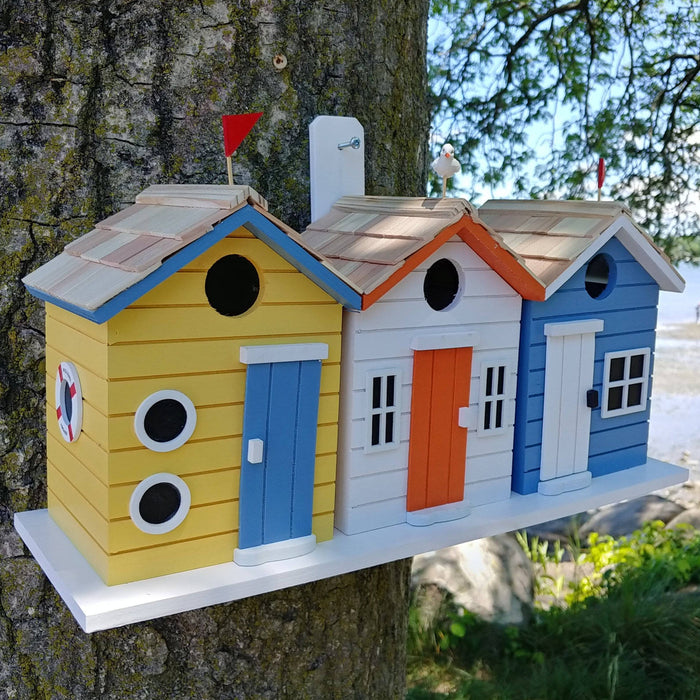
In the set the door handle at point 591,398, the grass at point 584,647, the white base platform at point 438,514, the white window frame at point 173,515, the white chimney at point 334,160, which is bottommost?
the grass at point 584,647

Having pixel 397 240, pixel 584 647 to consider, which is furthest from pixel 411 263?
pixel 584 647

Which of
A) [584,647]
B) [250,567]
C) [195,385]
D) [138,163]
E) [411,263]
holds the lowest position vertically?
[584,647]

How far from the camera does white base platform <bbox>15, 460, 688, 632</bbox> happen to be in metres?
1.08

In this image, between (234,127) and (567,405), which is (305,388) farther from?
(567,405)

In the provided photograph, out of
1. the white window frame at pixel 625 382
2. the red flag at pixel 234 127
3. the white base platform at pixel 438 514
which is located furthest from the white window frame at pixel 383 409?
the white window frame at pixel 625 382

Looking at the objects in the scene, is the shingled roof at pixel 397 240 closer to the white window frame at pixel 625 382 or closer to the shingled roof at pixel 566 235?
the shingled roof at pixel 566 235

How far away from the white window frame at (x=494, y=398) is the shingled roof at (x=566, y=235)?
156 millimetres

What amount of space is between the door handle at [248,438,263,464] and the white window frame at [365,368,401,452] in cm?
19

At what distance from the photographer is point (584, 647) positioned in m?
3.78

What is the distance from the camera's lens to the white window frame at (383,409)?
1.29 meters

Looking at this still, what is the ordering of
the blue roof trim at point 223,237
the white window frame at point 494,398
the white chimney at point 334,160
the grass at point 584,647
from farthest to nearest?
the grass at point 584,647
the white chimney at point 334,160
the white window frame at point 494,398
the blue roof trim at point 223,237

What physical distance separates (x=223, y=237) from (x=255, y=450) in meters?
0.31

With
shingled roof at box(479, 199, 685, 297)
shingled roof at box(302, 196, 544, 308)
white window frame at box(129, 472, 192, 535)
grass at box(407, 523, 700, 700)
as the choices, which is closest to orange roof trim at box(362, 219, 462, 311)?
shingled roof at box(302, 196, 544, 308)

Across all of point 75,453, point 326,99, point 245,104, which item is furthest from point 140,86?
point 75,453
